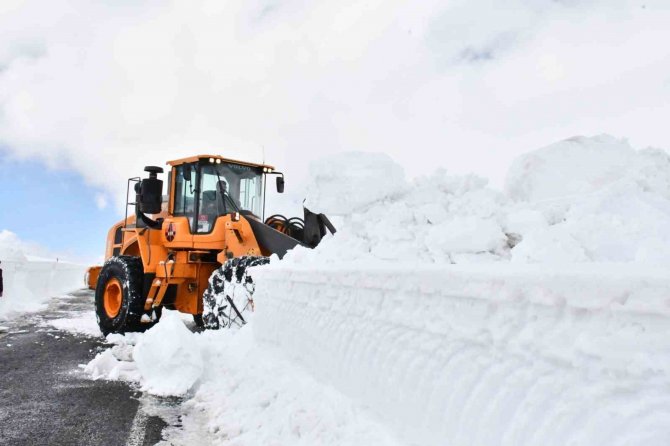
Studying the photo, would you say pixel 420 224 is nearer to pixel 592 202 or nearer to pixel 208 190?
pixel 592 202

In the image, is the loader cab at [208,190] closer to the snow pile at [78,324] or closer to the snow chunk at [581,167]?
the snow pile at [78,324]

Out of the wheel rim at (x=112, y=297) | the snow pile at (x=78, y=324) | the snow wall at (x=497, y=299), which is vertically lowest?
the snow pile at (x=78, y=324)

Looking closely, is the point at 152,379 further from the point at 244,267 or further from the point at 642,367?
the point at 642,367

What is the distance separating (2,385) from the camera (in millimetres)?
4867

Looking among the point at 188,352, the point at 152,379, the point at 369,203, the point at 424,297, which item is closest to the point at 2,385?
the point at 152,379

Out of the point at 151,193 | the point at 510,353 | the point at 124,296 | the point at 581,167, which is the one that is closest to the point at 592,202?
the point at 581,167

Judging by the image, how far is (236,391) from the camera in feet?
14.1

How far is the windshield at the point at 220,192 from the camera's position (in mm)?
8664

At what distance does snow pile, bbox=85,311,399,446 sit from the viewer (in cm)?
288

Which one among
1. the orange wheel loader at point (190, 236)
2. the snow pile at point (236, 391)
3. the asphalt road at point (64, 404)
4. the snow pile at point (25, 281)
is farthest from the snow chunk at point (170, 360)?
the snow pile at point (25, 281)

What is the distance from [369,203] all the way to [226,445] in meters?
2.21

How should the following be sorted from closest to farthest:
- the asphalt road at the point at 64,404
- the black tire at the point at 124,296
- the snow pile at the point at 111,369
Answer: the asphalt road at the point at 64,404, the snow pile at the point at 111,369, the black tire at the point at 124,296

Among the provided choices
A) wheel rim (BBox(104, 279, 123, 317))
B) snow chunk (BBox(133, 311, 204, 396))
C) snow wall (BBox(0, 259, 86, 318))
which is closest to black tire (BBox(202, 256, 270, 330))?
snow chunk (BBox(133, 311, 204, 396))

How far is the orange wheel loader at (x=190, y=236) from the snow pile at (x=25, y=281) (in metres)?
3.89
